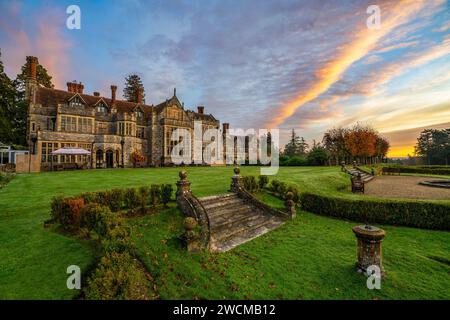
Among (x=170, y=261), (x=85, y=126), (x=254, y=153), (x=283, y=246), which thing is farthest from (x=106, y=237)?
(x=254, y=153)

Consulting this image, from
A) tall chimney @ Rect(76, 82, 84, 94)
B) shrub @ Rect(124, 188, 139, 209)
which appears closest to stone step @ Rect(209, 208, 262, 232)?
shrub @ Rect(124, 188, 139, 209)

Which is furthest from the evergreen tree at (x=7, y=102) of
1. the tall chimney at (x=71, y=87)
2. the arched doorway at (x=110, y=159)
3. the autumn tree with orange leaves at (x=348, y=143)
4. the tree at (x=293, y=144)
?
the tree at (x=293, y=144)

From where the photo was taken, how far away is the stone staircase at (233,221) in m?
7.70

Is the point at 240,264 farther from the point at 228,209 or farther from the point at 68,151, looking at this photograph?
the point at 68,151

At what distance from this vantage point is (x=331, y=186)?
19.8 m

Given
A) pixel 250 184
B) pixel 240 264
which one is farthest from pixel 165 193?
pixel 250 184

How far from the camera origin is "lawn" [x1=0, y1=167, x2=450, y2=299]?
4.84 meters

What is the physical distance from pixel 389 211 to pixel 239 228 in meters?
7.40

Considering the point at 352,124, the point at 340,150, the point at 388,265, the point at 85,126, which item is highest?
the point at 352,124

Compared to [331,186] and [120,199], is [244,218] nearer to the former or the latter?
[120,199]

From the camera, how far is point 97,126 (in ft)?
113

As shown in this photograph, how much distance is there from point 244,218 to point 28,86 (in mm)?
37185
